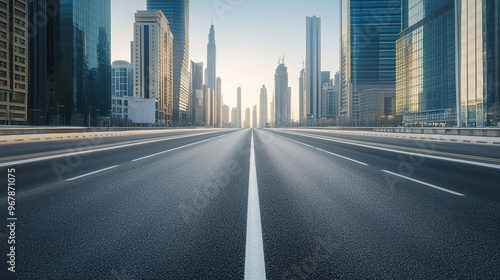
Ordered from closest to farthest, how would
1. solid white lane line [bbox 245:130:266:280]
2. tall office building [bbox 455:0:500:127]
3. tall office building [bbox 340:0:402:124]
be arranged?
solid white lane line [bbox 245:130:266:280] < tall office building [bbox 455:0:500:127] < tall office building [bbox 340:0:402:124]

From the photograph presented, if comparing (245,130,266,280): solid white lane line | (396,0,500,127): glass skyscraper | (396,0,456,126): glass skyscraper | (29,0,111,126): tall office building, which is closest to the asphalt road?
(245,130,266,280): solid white lane line

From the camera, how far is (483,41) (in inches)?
2879

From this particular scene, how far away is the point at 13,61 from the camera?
8412 cm

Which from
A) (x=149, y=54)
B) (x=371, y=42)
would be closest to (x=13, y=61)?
(x=149, y=54)

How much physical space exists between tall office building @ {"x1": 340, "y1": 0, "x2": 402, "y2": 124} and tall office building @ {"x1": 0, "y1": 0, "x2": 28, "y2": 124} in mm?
134657

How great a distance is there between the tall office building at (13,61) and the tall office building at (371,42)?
134657mm

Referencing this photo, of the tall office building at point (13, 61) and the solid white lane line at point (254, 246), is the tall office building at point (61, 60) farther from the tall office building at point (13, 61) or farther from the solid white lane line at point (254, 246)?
the solid white lane line at point (254, 246)

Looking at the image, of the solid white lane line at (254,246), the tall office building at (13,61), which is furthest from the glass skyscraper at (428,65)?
the tall office building at (13,61)

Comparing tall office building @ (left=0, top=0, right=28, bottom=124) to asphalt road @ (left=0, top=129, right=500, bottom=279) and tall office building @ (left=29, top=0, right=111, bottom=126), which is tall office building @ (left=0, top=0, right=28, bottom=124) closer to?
tall office building @ (left=29, top=0, right=111, bottom=126)

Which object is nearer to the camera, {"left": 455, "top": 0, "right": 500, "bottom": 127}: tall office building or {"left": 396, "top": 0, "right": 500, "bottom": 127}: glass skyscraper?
{"left": 455, "top": 0, "right": 500, "bottom": 127}: tall office building

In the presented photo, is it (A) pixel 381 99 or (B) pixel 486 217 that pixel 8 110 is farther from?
(A) pixel 381 99

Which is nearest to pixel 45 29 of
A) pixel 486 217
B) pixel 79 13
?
pixel 79 13

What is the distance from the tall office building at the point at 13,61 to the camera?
263 ft

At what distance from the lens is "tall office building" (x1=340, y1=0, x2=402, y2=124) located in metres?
142
